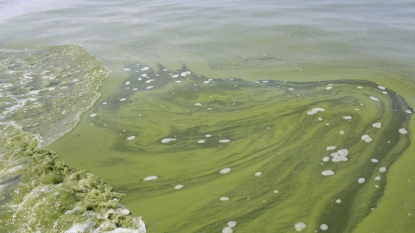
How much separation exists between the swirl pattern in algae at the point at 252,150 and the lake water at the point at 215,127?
0.04ft

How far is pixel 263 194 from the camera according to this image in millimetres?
2518

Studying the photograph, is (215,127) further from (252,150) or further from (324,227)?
(324,227)

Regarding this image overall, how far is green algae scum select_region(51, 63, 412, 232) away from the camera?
7.75ft

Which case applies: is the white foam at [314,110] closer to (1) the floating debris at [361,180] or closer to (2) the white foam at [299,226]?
(1) the floating debris at [361,180]

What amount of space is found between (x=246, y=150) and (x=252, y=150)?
0.17 feet

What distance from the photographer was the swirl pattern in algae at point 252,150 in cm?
236

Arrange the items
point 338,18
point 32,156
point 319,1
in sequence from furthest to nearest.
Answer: point 319,1 → point 338,18 → point 32,156

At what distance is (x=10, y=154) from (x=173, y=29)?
4109mm

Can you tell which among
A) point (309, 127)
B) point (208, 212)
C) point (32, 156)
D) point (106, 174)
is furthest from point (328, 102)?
point (32, 156)

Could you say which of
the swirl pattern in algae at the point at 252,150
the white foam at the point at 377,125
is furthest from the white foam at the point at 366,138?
the white foam at the point at 377,125

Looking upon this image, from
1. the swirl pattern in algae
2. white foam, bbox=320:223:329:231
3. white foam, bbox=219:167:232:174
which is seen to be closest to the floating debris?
the swirl pattern in algae

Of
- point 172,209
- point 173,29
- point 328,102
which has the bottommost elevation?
point 172,209

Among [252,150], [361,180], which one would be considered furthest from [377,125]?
[252,150]

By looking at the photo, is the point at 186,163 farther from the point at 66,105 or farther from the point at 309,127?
the point at 66,105
